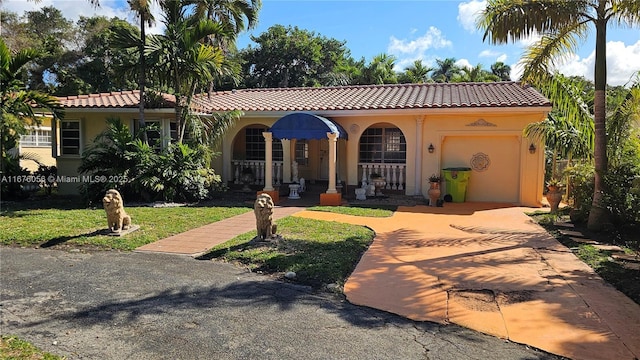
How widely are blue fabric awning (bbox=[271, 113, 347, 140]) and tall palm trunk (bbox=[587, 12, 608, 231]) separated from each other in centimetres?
669

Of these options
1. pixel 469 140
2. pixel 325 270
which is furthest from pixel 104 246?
pixel 469 140

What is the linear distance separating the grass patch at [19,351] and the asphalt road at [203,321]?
10 cm

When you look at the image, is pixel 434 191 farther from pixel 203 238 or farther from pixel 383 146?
pixel 203 238

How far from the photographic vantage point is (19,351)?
3.57 m

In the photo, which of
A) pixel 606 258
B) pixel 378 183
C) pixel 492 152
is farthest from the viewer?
pixel 378 183

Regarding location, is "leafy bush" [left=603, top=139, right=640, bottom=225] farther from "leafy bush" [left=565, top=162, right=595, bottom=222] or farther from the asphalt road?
the asphalt road

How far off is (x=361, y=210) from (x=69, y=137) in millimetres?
10920

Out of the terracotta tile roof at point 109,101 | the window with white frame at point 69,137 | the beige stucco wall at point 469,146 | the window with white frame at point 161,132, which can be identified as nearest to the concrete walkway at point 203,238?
the window with white frame at point 161,132

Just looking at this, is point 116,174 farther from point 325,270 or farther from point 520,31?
A: point 520,31

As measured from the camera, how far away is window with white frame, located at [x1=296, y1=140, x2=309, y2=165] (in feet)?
55.0

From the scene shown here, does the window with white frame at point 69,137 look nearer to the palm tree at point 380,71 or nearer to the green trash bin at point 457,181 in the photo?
the green trash bin at point 457,181

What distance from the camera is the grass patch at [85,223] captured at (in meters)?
7.65

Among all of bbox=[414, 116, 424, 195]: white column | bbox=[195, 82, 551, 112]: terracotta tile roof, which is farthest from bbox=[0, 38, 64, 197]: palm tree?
bbox=[414, 116, 424, 195]: white column

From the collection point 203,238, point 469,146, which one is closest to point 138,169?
point 203,238
